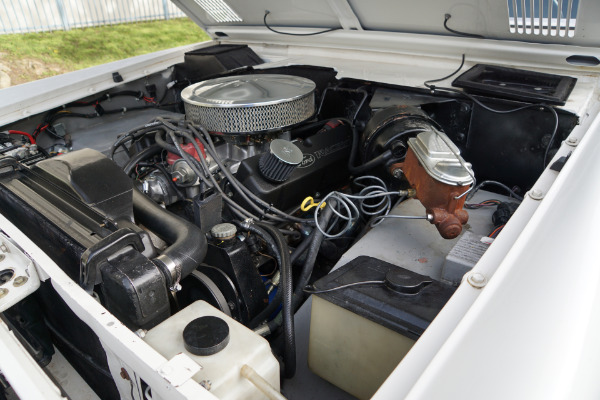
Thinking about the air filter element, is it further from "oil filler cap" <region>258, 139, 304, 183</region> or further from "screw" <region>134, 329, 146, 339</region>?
"screw" <region>134, 329, 146, 339</region>

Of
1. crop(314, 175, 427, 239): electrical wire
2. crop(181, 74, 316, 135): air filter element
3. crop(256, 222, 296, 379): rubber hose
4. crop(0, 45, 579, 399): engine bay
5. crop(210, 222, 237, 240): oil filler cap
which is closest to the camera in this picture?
crop(0, 45, 579, 399): engine bay

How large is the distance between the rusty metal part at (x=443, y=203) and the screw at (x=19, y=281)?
983 millimetres

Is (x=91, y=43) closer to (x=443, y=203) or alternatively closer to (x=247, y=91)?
(x=247, y=91)

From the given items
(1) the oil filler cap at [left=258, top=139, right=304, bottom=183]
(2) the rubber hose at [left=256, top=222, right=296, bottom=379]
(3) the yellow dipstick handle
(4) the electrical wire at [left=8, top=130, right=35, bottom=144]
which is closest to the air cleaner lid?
(1) the oil filler cap at [left=258, top=139, right=304, bottom=183]

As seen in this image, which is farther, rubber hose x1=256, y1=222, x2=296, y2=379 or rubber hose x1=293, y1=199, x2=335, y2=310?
rubber hose x1=293, y1=199, x2=335, y2=310

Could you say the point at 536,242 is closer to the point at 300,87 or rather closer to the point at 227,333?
the point at 227,333

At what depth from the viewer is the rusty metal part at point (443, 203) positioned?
1.09 metres

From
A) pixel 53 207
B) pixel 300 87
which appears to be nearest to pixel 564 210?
pixel 300 87

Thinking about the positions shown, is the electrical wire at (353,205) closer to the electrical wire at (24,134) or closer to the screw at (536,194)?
the screw at (536,194)

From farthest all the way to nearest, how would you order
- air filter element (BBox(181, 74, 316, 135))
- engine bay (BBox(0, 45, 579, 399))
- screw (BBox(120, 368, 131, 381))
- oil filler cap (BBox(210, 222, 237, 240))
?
air filter element (BBox(181, 74, 316, 135)), oil filler cap (BBox(210, 222, 237, 240)), engine bay (BBox(0, 45, 579, 399)), screw (BBox(120, 368, 131, 381))

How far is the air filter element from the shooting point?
4.32 ft

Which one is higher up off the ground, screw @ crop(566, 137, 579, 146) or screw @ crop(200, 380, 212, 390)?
screw @ crop(566, 137, 579, 146)

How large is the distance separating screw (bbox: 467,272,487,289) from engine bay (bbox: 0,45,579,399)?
0.54 feet

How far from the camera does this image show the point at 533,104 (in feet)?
4.47
